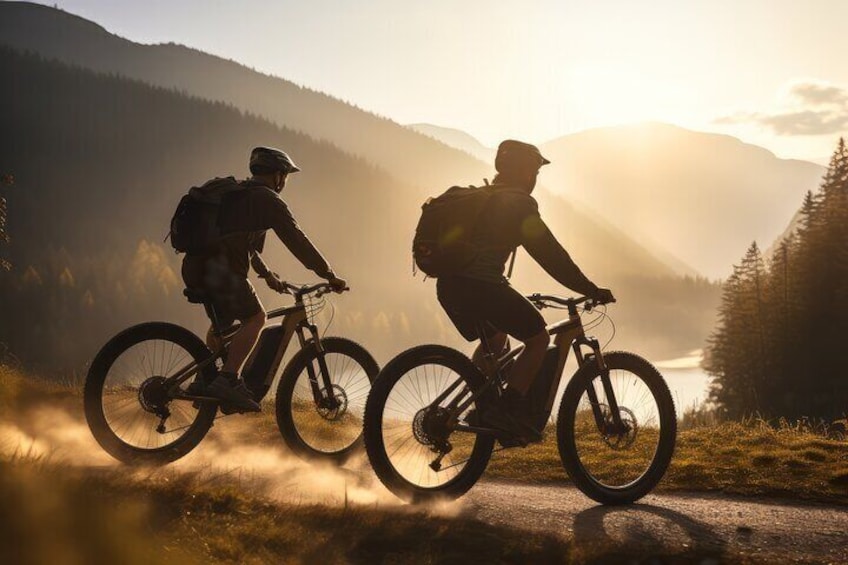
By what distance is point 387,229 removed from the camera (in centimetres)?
19475

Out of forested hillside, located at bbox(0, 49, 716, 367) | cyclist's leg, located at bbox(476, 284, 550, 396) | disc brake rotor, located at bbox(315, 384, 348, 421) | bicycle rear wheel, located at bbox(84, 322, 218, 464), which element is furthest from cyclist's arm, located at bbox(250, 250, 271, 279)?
forested hillside, located at bbox(0, 49, 716, 367)

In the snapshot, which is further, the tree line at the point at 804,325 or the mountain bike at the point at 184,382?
the tree line at the point at 804,325

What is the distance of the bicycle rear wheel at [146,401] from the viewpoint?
6785mm

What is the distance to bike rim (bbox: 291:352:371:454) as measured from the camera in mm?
7895

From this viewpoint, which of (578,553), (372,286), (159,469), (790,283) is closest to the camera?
(578,553)

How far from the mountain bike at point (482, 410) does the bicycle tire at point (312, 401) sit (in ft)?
6.15

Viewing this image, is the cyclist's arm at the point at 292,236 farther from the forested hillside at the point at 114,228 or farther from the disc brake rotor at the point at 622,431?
the forested hillside at the point at 114,228

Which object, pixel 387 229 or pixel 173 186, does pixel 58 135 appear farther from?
pixel 387 229

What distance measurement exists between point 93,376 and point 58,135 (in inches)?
7780

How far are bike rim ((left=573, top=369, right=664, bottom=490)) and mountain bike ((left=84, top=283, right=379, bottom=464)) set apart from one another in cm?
240

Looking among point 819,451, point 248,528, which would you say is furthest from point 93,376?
point 819,451

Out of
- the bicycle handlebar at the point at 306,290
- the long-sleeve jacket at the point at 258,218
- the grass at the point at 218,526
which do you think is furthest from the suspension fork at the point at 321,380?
the grass at the point at 218,526

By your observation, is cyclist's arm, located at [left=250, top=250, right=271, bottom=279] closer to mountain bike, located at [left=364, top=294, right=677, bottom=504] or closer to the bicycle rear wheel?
the bicycle rear wheel

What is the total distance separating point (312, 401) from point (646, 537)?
12.7ft
